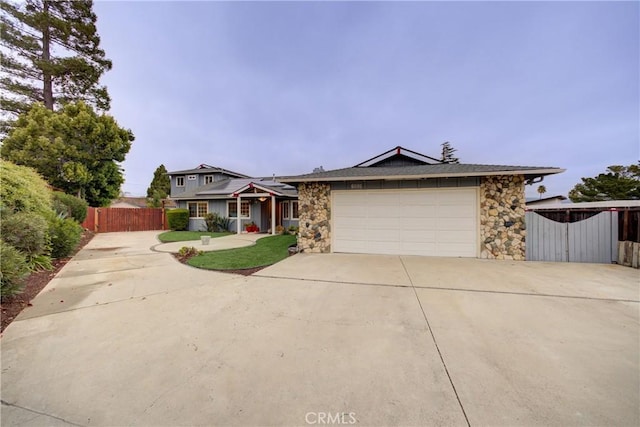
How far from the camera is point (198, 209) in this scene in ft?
56.3

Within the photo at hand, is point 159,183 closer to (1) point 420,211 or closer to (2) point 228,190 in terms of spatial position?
(2) point 228,190

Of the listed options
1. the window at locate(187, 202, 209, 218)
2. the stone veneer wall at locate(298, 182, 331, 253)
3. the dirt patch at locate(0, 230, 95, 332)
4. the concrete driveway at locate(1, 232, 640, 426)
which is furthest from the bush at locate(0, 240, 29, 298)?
the window at locate(187, 202, 209, 218)

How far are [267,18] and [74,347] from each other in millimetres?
13328

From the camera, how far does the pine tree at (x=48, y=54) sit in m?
14.0

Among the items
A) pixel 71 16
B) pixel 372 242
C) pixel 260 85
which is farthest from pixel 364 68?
pixel 71 16

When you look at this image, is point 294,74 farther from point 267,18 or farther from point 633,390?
point 633,390

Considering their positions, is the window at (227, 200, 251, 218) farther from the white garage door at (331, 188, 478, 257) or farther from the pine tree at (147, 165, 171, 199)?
the pine tree at (147, 165, 171, 199)

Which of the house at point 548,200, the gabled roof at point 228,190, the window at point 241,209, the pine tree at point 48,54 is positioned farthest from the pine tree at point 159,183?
the house at point 548,200

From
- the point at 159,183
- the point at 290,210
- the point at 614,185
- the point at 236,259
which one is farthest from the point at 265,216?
the point at 614,185

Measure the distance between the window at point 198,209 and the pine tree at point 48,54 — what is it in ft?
34.4

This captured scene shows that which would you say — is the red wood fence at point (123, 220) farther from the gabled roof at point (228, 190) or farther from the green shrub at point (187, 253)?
the green shrub at point (187, 253)

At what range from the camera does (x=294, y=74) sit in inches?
539

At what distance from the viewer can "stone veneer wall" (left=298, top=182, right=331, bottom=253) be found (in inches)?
324

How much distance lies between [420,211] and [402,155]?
433 centimetres
